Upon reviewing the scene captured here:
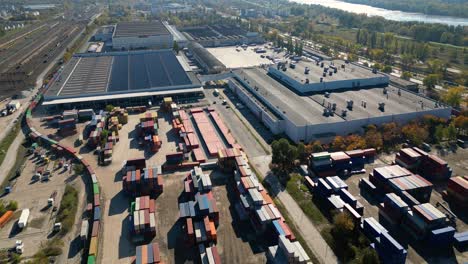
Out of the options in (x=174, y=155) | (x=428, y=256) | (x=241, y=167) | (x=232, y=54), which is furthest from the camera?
(x=232, y=54)

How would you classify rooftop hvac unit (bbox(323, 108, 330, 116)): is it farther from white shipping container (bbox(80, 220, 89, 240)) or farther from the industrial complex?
white shipping container (bbox(80, 220, 89, 240))

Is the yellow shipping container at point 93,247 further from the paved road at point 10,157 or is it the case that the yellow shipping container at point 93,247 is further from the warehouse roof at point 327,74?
the warehouse roof at point 327,74

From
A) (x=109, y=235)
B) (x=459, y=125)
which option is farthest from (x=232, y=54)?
(x=109, y=235)

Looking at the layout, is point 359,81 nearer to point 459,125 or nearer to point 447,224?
point 459,125

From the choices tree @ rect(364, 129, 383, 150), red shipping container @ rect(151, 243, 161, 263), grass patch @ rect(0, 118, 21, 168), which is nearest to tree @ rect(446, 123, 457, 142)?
tree @ rect(364, 129, 383, 150)

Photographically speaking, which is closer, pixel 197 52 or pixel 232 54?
pixel 197 52

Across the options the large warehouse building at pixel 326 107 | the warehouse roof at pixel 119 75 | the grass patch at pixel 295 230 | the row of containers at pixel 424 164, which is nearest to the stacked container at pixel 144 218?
Result: the grass patch at pixel 295 230
